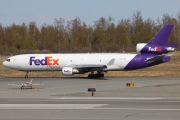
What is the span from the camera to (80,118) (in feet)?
52.3

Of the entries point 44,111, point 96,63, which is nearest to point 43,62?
point 96,63

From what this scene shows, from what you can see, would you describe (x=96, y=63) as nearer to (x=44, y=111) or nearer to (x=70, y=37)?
(x=44, y=111)

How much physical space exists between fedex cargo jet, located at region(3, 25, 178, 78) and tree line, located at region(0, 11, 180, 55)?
227 ft

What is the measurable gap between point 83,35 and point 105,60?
85799 millimetres

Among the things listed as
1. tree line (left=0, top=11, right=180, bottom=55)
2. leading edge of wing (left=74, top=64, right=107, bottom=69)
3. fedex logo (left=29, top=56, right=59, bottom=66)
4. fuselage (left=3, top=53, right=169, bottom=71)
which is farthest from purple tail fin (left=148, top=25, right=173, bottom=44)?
tree line (left=0, top=11, right=180, bottom=55)

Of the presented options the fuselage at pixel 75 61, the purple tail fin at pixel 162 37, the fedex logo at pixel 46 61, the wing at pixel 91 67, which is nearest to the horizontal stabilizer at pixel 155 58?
the fuselage at pixel 75 61

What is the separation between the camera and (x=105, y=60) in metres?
47.4

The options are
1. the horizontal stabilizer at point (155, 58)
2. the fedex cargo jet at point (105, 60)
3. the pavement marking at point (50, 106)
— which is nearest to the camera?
the pavement marking at point (50, 106)

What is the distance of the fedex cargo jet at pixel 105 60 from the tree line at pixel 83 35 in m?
69.1

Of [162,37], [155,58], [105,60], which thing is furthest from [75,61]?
[162,37]

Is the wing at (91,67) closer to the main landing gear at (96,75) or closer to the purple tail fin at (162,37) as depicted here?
the main landing gear at (96,75)

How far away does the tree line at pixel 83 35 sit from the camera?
12756cm

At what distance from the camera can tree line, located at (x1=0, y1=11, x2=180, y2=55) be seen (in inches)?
5022

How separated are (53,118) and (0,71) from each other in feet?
143
